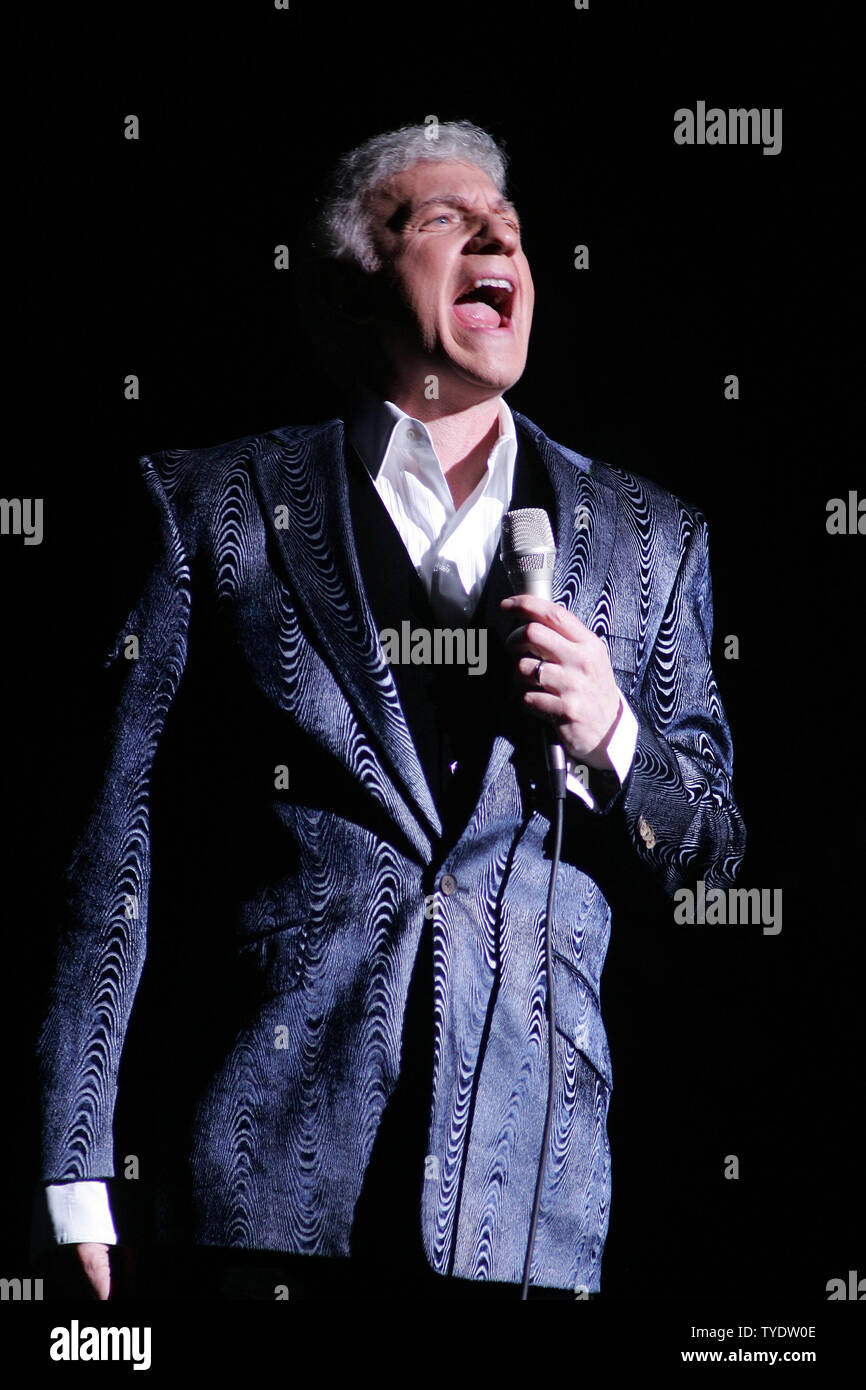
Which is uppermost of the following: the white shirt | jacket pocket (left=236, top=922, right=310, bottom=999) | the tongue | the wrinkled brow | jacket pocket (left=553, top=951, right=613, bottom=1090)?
the wrinkled brow

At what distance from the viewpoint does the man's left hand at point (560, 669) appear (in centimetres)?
186

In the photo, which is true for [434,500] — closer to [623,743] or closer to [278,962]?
[623,743]

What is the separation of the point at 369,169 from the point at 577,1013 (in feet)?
4.39

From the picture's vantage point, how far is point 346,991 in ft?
6.42

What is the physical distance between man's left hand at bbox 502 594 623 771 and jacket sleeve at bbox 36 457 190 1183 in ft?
1.69

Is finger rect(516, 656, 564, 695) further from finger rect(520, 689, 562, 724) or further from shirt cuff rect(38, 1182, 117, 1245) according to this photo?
shirt cuff rect(38, 1182, 117, 1245)

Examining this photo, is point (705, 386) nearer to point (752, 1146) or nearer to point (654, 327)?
point (654, 327)

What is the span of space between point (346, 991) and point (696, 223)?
146 centimetres

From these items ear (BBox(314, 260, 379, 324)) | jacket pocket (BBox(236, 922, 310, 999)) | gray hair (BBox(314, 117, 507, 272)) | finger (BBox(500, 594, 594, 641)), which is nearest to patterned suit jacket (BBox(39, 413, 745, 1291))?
jacket pocket (BBox(236, 922, 310, 999))

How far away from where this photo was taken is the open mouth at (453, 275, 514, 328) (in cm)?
226

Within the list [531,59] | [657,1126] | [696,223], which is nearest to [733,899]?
[657,1126]

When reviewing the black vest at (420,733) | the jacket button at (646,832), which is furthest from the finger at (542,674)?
the jacket button at (646,832)

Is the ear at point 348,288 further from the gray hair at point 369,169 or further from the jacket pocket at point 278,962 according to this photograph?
the jacket pocket at point 278,962

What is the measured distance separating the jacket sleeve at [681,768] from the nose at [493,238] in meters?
0.49
